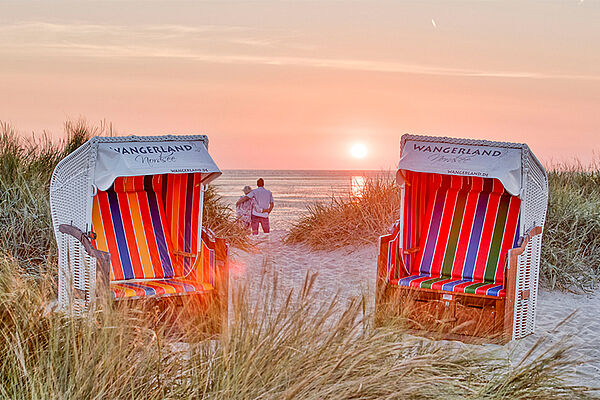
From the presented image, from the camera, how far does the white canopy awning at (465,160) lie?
223 inches

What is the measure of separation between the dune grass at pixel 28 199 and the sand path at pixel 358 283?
4.28ft

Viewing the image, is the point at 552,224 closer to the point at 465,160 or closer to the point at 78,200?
the point at 465,160

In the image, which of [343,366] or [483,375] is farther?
[483,375]

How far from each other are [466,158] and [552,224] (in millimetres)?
3350

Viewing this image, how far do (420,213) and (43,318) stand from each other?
3.97 metres

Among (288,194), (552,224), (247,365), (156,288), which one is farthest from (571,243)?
(288,194)

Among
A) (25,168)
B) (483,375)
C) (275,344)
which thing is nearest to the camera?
(275,344)

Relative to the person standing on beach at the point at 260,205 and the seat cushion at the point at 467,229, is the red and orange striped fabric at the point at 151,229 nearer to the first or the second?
the seat cushion at the point at 467,229

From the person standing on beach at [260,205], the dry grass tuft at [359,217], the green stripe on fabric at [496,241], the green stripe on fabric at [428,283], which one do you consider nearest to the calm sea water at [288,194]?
the dry grass tuft at [359,217]

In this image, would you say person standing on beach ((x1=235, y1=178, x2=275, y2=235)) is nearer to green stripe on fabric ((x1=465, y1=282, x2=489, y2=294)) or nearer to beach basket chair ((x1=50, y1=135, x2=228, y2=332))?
beach basket chair ((x1=50, y1=135, x2=228, y2=332))

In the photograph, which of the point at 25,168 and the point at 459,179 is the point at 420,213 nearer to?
the point at 459,179

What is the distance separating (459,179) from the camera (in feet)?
21.5

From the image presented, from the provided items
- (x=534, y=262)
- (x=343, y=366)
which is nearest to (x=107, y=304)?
(x=343, y=366)

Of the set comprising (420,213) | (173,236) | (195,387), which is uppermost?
(420,213)
